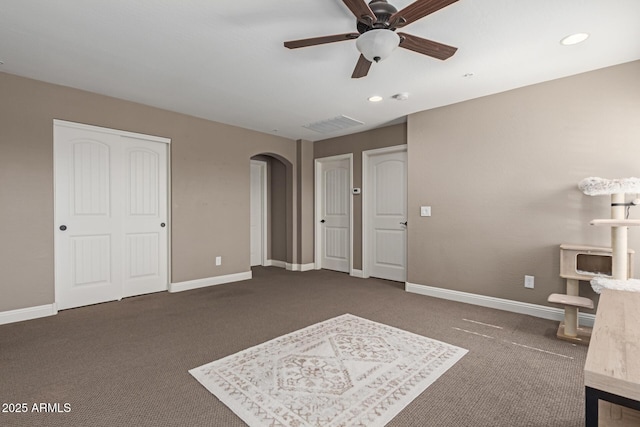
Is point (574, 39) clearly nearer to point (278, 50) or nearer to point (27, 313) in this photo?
point (278, 50)

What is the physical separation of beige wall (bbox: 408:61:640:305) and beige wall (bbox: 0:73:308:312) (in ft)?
8.92

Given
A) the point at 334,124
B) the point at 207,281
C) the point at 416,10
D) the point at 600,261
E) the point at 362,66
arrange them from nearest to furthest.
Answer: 1. the point at 416,10
2. the point at 362,66
3. the point at 600,261
4. the point at 207,281
5. the point at 334,124

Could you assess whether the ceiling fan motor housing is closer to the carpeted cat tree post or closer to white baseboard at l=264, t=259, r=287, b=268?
the carpeted cat tree post

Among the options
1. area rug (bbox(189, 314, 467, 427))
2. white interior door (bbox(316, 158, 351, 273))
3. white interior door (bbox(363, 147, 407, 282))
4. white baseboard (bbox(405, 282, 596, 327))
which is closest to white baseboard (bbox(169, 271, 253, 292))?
white interior door (bbox(316, 158, 351, 273))

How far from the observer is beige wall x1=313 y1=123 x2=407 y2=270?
16.5ft

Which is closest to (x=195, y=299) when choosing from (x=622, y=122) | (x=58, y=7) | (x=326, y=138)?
(x=58, y=7)

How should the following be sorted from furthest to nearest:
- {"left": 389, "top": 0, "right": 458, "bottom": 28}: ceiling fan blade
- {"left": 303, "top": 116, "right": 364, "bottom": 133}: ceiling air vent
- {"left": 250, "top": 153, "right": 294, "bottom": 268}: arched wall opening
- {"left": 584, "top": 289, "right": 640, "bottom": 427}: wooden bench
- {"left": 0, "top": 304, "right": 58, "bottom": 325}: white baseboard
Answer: {"left": 250, "top": 153, "right": 294, "bottom": 268}: arched wall opening
{"left": 303, "top": 116, "right": 364, "bottom": 133}: ceiling air vent
{"left": 0, "top": 304, "right": 58, "bottom": 325}: white baseboard
{"left": 389, "top": 0, "right": 458, "bottom": 28}: ceiling fan blade
{"left": 584, "top": 289, "right": 640, "bottom": 427}: wooden bench

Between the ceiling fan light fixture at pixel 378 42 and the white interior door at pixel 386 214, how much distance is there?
302cm

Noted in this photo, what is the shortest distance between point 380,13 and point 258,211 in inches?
204

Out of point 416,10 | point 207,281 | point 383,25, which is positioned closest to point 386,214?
point 207,281

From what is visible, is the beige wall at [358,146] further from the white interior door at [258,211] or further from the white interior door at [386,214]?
the white interior door at [258,211]

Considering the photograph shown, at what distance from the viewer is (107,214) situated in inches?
154

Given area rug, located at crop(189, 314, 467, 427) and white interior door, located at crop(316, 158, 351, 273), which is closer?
area rug, located at crop(189, 314, 467, 427)

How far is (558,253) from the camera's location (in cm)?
329
